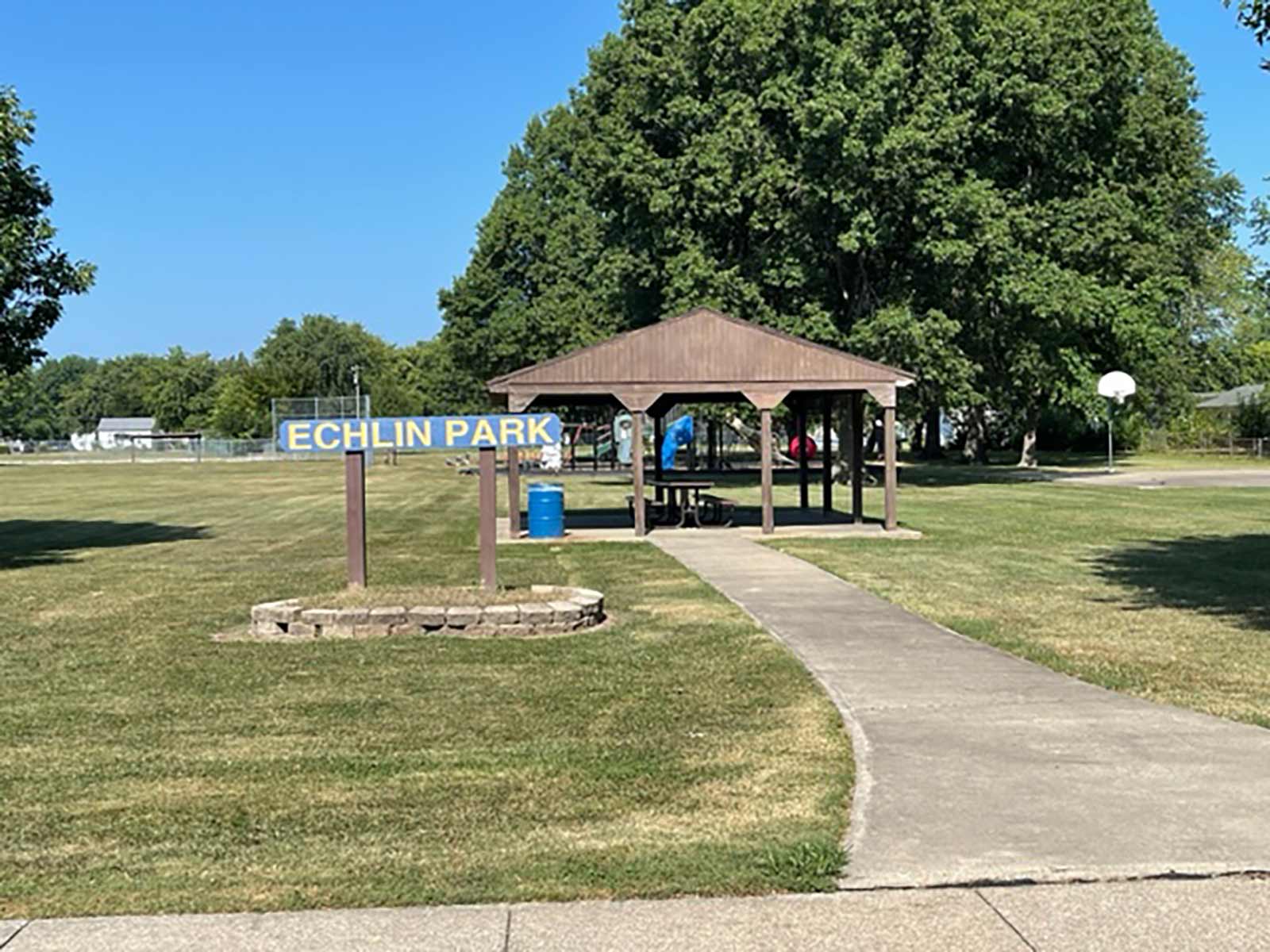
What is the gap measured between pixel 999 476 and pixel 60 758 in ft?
128

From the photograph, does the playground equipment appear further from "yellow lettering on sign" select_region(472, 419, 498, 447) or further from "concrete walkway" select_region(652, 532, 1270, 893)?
"concrete walkway" select_region(652, 532, 1270, 893)

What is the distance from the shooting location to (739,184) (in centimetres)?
3234

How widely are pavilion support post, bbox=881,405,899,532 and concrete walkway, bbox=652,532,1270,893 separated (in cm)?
1206

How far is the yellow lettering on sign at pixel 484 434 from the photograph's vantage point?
1212cm

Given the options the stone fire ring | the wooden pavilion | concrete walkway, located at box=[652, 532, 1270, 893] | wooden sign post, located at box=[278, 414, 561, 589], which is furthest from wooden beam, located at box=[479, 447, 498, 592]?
the wooden pavilion

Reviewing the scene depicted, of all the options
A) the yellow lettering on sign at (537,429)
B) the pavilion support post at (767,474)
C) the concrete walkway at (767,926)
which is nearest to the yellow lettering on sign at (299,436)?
the yellow lettering on sign at (537,429)

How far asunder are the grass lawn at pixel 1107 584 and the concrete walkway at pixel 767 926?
339 cm

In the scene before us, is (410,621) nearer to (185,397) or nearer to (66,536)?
(66,536)

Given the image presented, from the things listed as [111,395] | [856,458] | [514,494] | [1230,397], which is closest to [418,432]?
[514,494]

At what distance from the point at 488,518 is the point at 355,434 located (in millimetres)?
1556

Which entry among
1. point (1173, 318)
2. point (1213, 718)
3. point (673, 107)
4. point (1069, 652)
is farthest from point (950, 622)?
point (1173, 318)

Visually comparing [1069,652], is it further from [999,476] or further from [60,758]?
[999,476]

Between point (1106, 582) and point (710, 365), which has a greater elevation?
point (710, 365)

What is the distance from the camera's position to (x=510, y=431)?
40.4 feet
